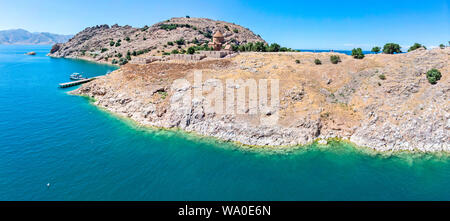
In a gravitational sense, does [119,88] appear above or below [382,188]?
above

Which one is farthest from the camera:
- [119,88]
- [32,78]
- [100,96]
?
[32,78]

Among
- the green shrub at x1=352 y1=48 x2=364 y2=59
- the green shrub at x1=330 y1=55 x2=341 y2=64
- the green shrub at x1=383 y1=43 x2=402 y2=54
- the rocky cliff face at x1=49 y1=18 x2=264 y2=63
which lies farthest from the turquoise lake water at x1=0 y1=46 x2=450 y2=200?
the rocky cliff face at x1=49 y1=18 x2=264 y2=63

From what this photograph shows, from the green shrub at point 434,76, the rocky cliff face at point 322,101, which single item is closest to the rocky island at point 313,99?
the rocky cliff face at point 322,101

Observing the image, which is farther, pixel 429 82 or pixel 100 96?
pixel 100 96

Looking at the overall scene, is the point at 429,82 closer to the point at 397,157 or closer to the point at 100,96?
the point at 397,157

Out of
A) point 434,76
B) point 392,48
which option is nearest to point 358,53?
point 392,48

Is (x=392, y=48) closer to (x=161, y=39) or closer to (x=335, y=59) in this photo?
(x=335, y=59)

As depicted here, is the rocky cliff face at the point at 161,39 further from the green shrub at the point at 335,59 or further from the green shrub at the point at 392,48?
the green shrub at the point at 392,48
